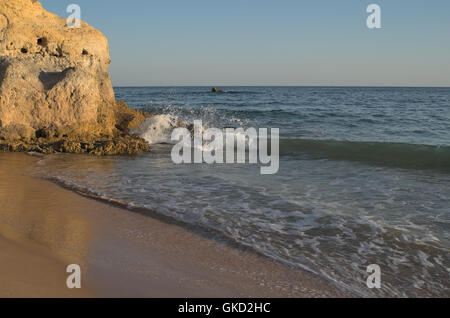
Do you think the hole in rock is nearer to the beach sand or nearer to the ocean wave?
the beach sand

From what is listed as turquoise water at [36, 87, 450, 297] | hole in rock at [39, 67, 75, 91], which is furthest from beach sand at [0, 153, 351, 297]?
hole in rock at [39, 67, 75, 91]

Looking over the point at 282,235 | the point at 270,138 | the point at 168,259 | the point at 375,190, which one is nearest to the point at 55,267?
the point at 168,259

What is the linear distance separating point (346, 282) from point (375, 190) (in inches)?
126

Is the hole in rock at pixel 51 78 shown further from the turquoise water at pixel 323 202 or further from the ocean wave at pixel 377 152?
the ocean wave at pixel 377 152

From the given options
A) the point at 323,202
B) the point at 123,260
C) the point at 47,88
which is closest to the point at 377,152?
the point at 323,202

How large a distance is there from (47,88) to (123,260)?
22.3ft

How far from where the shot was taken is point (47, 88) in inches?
349

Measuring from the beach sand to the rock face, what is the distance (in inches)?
177

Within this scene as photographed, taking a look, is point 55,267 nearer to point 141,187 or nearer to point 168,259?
point 168,259

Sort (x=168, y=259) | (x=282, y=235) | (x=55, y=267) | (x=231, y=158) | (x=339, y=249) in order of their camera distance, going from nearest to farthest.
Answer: (x=55, y=267) → (x=168, y=259) → (x=339, y=249) → (x=282, y=235) → (x=231, y=158)

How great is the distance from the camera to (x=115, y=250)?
11.5ft

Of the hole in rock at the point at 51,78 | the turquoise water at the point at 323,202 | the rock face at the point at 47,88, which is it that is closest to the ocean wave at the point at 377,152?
the turquoise water at the point at 323,202

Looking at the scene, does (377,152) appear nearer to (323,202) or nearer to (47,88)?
(323,202)

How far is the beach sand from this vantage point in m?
2.78
